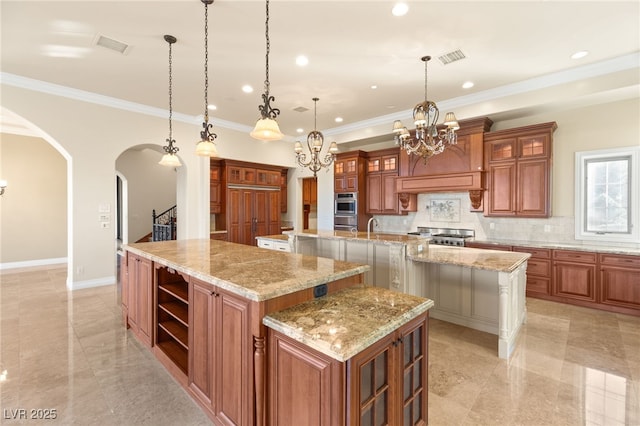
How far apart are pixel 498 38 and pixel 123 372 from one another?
5.43 m

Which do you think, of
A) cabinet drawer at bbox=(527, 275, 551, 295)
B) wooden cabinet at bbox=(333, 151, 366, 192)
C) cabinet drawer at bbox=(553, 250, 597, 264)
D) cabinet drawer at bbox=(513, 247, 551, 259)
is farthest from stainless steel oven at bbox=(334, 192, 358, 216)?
cabinet drawer at bbox=(553, 250, 597, 264)

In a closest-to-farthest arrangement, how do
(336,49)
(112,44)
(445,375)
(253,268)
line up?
(253,268), (445,375), (112,44), (336,49)

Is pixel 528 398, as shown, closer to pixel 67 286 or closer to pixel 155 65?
pixel 155 65

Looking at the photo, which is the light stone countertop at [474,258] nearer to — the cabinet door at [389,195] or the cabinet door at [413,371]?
the cabinet door at [413,371]

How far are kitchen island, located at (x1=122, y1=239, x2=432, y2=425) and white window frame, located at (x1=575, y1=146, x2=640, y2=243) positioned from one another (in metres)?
4.67

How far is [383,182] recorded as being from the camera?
6762 millimetres

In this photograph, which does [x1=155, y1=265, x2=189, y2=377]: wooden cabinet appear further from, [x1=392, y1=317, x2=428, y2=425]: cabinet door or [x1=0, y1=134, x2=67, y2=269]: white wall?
[x1=0, y1=134, x2=67, y2=269]: white wall

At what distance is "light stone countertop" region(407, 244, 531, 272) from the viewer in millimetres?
2998

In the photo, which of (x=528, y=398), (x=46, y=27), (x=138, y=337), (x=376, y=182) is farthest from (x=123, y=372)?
(x=376, y=182)

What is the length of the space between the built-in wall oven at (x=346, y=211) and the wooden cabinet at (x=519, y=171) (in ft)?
9.22

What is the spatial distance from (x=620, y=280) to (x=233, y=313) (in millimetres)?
5356

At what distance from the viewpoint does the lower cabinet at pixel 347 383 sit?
4.22ft

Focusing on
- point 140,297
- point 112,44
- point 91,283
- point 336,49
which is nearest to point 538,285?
point 336,49

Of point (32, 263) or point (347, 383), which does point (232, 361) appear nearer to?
point (347, 383)
